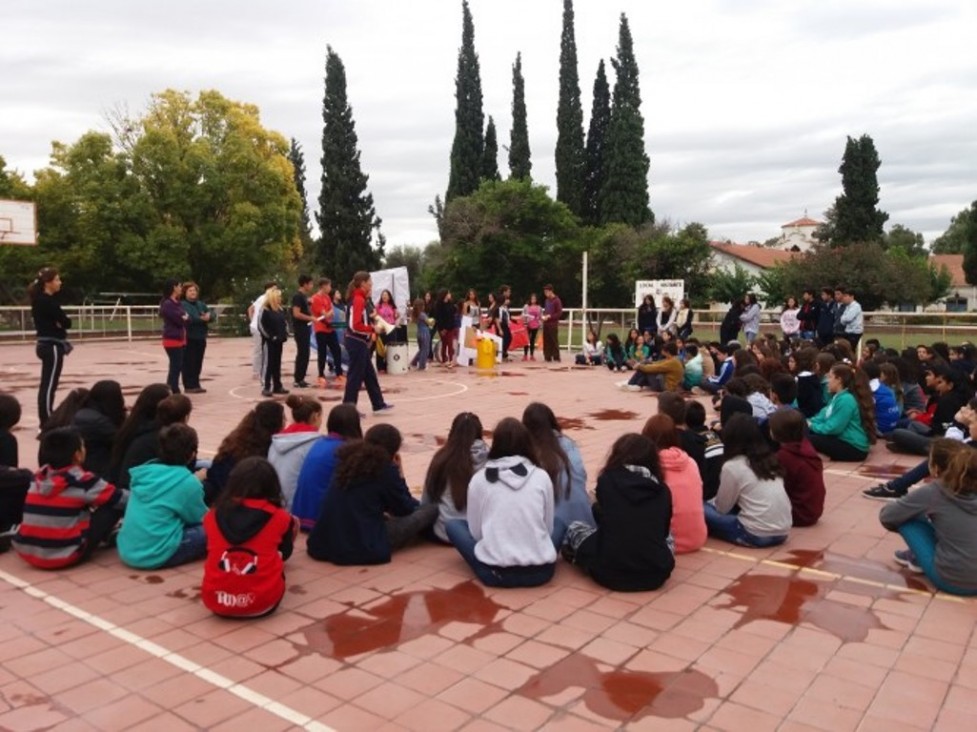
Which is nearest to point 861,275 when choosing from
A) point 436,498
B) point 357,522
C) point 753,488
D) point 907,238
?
point 753,488

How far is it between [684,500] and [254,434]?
301 centimetres

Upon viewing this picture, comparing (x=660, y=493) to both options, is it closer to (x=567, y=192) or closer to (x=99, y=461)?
(x=99, y=461)

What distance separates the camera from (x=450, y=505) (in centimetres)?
538

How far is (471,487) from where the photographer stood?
192 inches

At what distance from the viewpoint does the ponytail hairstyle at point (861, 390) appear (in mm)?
7766

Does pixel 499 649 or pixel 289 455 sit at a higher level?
pixel 289 455

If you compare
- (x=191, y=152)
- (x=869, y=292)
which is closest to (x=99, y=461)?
(x=191, y=152)

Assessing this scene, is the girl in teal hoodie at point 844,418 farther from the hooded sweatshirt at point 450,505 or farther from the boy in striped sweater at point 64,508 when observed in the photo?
the boy in striped sweater at point 64,508

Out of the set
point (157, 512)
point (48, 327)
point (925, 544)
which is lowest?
point (925, 544)

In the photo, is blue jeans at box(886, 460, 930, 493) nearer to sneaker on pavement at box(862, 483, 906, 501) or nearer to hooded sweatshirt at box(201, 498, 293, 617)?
sneaker on pavement at box(862, 483, 906, 501)

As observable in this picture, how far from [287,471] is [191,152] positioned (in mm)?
32070

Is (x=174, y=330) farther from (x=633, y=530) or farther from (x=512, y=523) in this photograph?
(x=633, y=530)

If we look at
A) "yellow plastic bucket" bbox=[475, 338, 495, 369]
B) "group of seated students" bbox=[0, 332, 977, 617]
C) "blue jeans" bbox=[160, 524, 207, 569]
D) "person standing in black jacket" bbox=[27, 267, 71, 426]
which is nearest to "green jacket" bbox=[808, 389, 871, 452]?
"group of seated students" bbox=[0, 332, 977, 617]

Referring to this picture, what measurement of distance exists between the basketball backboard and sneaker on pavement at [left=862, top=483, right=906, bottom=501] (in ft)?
91.6
